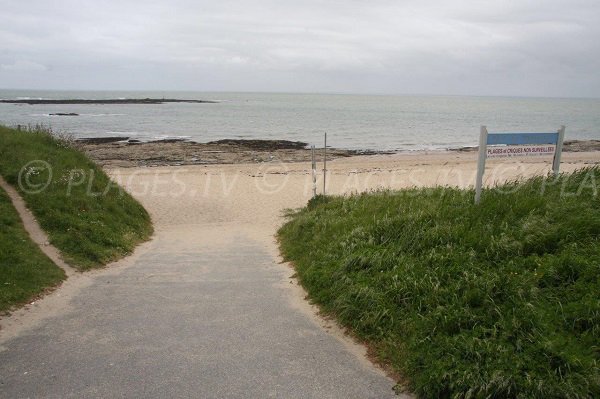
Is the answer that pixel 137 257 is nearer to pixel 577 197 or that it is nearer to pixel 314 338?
pixel 314 338

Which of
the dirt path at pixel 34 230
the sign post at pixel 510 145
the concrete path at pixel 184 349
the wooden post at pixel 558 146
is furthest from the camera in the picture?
the dirt path at pixel 34 230

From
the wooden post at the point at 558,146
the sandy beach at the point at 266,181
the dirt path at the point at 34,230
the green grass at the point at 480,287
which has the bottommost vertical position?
the sandy beach at the point at 266,181

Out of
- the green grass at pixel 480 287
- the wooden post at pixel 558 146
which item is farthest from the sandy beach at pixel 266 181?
the green grass at pixel 480 287

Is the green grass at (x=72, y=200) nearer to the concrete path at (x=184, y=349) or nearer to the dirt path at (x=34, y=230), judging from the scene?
the dirt path at (x=34, y=230)

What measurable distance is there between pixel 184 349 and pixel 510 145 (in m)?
5.11

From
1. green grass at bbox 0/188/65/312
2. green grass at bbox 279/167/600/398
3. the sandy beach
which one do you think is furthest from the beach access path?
Answer: the sandy beach

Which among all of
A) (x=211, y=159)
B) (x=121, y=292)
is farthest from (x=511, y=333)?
(x=211, y=159)

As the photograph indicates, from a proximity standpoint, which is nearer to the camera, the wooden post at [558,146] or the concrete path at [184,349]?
the concrete path at [184,349]

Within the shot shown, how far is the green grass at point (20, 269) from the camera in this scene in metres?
6.15

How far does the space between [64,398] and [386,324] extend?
10.1ft

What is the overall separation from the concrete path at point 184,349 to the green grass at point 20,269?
0.58 m

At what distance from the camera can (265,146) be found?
3553 cm

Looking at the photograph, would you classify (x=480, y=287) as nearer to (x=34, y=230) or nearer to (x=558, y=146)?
(x=558, y=146)

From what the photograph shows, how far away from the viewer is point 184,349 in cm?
477
